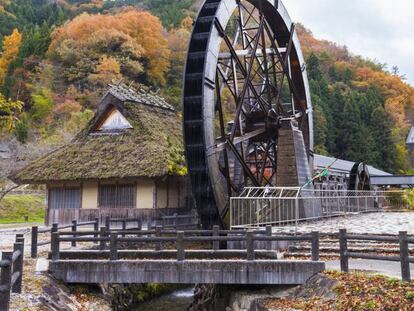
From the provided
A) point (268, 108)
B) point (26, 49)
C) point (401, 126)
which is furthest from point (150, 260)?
point (401, 126)

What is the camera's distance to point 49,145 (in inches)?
1342

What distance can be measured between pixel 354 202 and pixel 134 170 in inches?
454

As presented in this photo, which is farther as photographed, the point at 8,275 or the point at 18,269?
the point at 18,269

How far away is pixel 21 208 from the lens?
36.2m

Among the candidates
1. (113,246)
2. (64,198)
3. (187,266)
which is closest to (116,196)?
(64,198)

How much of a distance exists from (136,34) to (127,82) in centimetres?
1049

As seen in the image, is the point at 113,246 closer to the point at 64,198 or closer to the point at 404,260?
the point at 404,260

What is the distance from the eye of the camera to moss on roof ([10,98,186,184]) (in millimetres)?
19625

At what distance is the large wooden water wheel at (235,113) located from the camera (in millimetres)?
14406

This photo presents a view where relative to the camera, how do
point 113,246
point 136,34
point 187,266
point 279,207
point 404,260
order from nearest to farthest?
point 404,260 → point 187,266 → point 113,246 → point 279,207 → point 136,34

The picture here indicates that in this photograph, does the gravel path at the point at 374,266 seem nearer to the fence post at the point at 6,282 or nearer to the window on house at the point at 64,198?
the fence post at the point at 6,282

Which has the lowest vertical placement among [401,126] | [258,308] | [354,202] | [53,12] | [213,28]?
[258,308]

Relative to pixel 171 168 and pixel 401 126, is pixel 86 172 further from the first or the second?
pixel 401 126

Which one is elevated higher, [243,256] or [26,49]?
[26,49]
